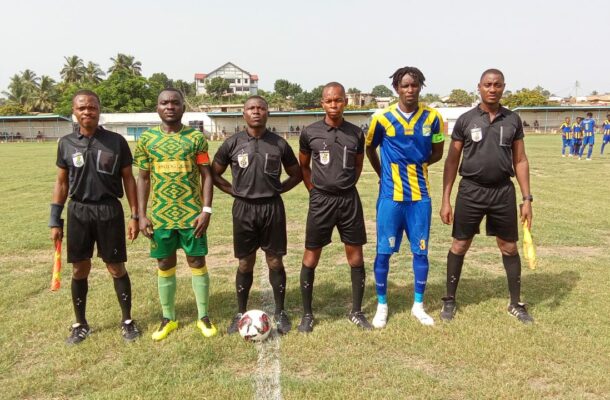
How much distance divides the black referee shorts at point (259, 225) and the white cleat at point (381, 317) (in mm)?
1038

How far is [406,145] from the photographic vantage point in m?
4.03

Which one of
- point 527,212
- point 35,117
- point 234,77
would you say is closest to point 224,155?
point 527,212

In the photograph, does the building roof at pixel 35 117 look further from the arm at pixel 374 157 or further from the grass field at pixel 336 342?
the arm at pixel 374 157

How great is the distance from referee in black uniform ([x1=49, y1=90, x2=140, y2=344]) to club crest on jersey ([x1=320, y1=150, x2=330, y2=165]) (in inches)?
63.0

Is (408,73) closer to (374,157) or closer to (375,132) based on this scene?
(375,132)

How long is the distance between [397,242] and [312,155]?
113 cm

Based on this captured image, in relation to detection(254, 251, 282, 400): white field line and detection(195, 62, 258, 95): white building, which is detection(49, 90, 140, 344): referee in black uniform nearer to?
detection(254, 251, 282, 400): white field line

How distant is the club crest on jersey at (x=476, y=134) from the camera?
13.6ft

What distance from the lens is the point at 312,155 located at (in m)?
4.05

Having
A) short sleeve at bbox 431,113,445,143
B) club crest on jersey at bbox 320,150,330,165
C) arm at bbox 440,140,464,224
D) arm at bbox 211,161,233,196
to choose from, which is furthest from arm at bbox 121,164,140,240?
arm at bbox 440,140,464,224

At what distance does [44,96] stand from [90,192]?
7219cm

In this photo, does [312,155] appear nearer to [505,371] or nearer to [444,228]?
[505,371]

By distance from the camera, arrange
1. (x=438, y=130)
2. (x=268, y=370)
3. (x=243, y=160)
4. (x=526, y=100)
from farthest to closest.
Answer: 1. (x=526, y=100)
2. (x=438, y=130)
3. (x=243, y=160)
4. (x=268, y=370)

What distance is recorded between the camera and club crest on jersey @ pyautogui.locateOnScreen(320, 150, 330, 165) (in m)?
3.94
